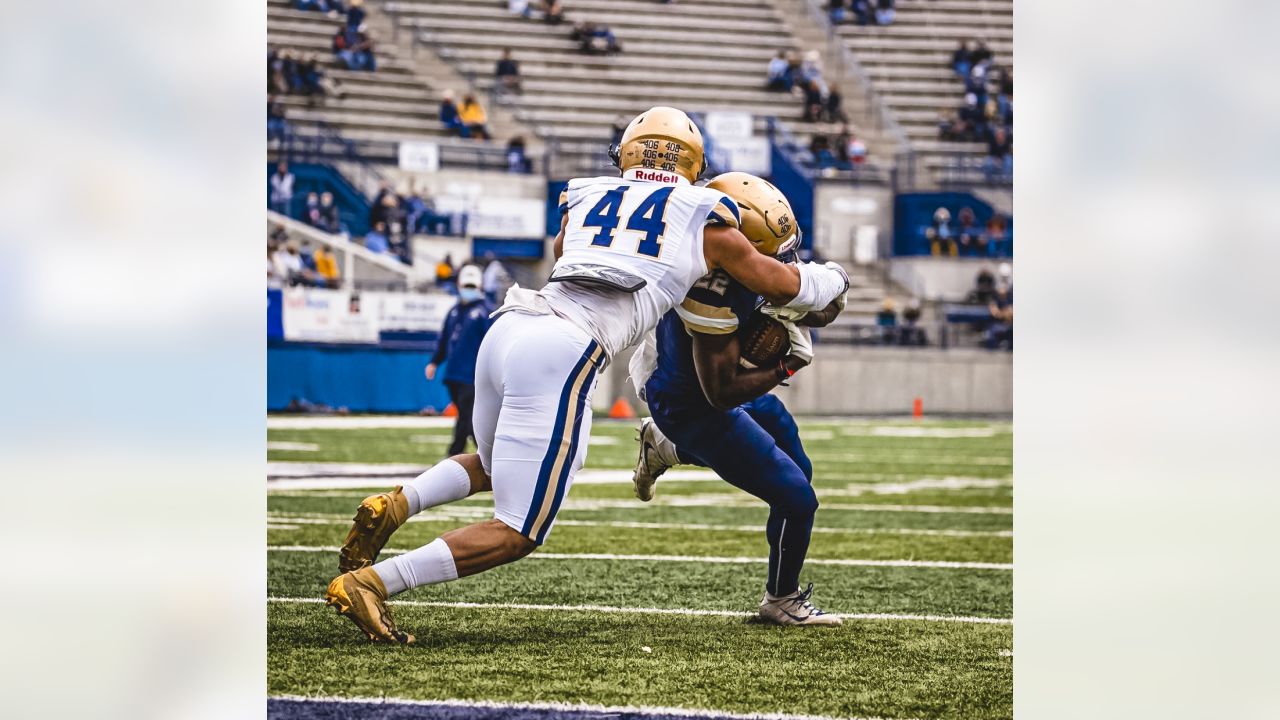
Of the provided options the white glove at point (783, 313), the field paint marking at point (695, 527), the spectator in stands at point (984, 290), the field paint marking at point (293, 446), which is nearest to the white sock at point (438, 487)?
the white glove at point (783, 313)

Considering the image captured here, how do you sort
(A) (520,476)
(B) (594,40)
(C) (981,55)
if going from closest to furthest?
(A) (520,476)
(B) (594,40)
(C) (981,55)

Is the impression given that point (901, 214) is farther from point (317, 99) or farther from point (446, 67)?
point (317, 99)

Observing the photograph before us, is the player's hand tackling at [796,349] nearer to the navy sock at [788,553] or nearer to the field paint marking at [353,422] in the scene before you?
the navy sock at [788,553]

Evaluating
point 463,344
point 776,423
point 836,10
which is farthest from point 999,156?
point 776,423

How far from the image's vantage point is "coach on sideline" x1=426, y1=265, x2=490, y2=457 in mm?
10209

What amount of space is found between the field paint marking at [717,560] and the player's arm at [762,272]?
2119mm

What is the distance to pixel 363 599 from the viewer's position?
11.7 feet

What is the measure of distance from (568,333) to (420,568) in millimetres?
687

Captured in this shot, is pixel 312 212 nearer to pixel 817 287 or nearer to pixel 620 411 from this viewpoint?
pixel 620 411

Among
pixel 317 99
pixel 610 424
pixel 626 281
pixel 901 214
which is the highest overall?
pixel 317 99
